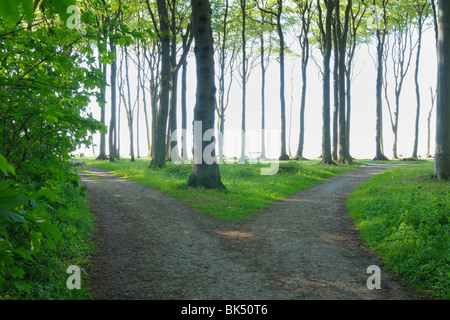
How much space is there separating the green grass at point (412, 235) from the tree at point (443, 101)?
2028 millimetres

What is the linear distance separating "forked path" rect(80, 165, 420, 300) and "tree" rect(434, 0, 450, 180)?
15.7 ft

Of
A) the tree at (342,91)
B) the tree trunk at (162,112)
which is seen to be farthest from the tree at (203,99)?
the tree at (342,91)

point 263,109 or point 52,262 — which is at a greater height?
point 263,109

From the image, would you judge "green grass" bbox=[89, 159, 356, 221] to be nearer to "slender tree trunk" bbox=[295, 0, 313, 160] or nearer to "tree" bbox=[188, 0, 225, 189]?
"tree" bbox=[188, 0, 225, 189]

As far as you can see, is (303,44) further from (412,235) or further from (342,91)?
(412,235)

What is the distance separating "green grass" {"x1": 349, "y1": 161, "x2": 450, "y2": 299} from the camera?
4.91 meters

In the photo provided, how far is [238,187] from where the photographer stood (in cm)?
1323

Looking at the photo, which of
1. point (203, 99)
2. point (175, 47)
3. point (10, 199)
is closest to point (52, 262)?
point (10, 199)

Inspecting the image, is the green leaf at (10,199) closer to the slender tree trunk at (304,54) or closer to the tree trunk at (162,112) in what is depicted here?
the tree trunk at (162,112)

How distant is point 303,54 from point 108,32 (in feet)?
90.5

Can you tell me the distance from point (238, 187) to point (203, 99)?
378 centimetres

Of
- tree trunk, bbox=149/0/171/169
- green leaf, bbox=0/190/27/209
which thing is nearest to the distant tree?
tree trunk, bbox=149/0/171/169

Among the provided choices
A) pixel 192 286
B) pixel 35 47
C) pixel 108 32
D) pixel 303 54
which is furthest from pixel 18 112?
pixel 303 54
